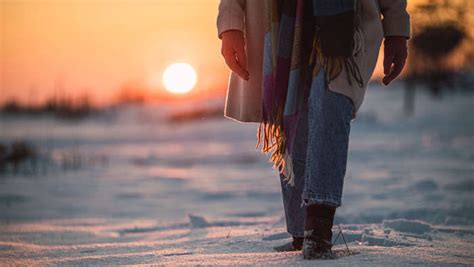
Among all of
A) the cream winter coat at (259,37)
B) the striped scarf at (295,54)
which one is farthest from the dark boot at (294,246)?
the cream winter coat at (259,37)

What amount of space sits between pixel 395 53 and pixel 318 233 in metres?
0.81

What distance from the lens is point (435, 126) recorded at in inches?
648

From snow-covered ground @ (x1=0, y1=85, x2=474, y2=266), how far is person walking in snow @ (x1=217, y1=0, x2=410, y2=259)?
231mm

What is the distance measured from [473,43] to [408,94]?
280 centimetres

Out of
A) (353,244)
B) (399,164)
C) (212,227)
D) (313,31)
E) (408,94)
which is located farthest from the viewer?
(408,94)

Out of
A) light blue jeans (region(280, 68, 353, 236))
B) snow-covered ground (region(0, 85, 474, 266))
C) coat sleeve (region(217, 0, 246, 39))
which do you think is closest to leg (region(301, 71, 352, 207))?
light blue jeans (region(280, 68, 353, 236))

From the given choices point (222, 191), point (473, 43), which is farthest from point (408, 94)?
point (222, 191)

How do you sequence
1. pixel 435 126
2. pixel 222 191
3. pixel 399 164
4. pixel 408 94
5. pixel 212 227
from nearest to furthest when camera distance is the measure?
pixel 212 227
pixel 222 191
pixel 399 164
pixel 435 126
pixel 408 94

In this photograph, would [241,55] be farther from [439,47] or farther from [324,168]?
[439,47]

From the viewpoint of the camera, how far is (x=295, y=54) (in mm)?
2697

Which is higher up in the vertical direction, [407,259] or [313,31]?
[313,31]

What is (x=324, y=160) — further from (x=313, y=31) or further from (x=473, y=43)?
(x=473, y=43)

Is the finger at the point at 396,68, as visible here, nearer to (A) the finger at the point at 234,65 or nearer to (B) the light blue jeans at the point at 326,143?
(B) the light blue jeans at the point at 326,143

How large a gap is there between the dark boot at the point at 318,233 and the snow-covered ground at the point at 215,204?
7 cm
